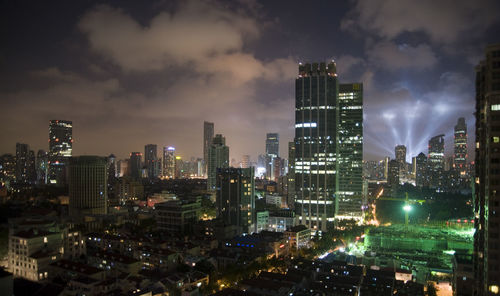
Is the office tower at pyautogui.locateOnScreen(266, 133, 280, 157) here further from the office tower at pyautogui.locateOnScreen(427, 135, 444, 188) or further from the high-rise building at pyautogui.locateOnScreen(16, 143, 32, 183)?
the high-rise building at pyautogui.locateOnScreen(16, 143, 32, 183)

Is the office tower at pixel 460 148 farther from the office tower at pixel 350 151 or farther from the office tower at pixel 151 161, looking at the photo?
the office tower at pixel 151 161

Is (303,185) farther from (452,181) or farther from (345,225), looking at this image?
(452,181)

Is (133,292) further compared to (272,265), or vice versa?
(272,265)

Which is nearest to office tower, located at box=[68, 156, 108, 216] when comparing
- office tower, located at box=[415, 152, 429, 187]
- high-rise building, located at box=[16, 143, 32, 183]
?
high-rise building, located at box=[16, 143, 32, 183]

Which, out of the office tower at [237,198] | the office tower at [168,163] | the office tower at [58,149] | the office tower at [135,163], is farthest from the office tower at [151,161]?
the office tower at [237,198]

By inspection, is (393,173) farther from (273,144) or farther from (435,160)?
(273,144)

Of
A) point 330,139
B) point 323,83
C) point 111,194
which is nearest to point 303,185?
point 330,139

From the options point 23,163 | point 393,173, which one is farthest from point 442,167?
point 23,163
